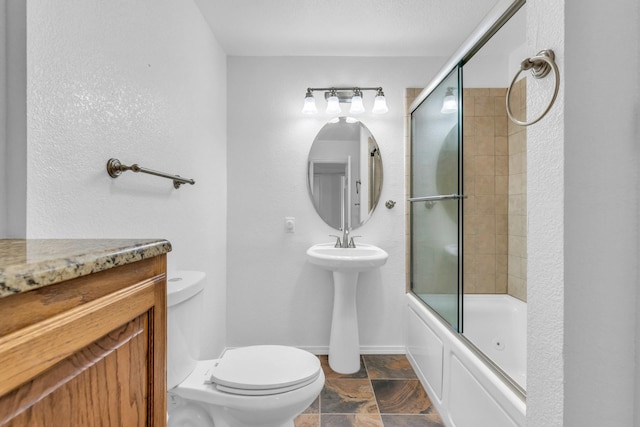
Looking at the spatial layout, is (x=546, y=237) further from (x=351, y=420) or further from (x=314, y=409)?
(x=314, y=409)

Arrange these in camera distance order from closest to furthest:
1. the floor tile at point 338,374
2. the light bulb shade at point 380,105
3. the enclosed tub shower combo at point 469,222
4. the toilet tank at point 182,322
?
the toilet tank at point 182,322
the enclosed tub shower combo at point 469,222
the floor tile at point 338,374
the light bulb shade at point 380,105

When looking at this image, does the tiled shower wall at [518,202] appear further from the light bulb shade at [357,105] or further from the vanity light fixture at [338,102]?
the light bulb shade at [357,105]

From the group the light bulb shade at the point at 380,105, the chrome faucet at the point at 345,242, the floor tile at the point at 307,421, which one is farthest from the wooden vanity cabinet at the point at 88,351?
the light bulb shade at the point at 380,105

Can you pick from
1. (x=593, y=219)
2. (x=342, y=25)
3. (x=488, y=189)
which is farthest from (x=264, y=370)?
(x=342, y=25)

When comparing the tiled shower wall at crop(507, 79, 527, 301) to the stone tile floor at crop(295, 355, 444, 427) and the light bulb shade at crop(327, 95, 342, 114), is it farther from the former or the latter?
the light bulb shade at crop(327, 95, 342, 114)

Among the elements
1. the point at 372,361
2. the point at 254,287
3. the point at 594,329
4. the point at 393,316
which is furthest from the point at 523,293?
the point at 254,287

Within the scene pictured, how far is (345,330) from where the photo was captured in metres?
2.10

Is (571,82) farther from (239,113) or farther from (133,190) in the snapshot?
(239,113)

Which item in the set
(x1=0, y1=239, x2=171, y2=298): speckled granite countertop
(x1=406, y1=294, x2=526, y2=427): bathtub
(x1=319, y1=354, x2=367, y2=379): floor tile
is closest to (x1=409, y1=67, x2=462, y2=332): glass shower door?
(x1=406, y1=294, x2=526, y2=427): bathtub

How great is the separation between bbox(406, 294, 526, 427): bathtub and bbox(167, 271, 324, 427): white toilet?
0.64 m

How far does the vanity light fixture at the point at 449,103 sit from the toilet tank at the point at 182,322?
4.92 ft

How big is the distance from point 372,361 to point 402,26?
2222 mm

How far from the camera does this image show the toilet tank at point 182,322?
1105 millimetres

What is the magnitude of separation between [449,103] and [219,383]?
1.74m
